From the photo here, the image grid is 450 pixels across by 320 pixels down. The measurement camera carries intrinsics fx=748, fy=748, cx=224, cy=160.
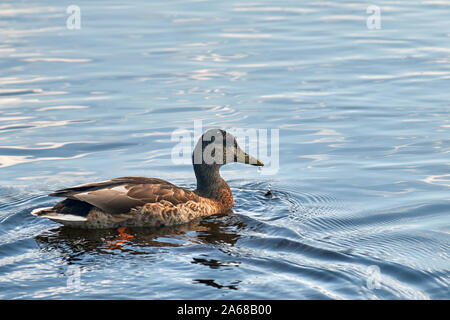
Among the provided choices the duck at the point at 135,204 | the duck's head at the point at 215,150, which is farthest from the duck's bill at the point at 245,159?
the duck at the point at 135,204

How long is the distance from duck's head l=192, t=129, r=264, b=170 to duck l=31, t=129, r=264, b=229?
0.18 ft

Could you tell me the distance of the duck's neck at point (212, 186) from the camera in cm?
993

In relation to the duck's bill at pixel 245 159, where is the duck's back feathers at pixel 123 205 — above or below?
below

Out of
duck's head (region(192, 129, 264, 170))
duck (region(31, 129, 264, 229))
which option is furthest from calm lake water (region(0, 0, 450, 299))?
duck's head (region(192, 129, 264, 170))

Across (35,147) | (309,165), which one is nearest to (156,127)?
(35,147)

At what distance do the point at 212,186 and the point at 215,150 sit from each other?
518 millimetres

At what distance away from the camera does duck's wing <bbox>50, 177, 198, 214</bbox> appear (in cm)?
884

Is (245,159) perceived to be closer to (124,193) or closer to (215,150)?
(215,150)

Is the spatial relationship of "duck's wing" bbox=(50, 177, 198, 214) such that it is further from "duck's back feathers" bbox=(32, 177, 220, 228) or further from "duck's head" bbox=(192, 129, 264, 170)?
"duck's head" bbox=(192, 129, 264, 170)

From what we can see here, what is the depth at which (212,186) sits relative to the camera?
1002cm

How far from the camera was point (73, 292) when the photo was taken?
6.83 metres

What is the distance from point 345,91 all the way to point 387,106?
1168 millimetres

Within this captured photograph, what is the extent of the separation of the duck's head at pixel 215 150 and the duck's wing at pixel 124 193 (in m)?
0.71

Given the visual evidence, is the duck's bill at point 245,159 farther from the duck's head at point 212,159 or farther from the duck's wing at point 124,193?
the duck's wing at point 124,193
